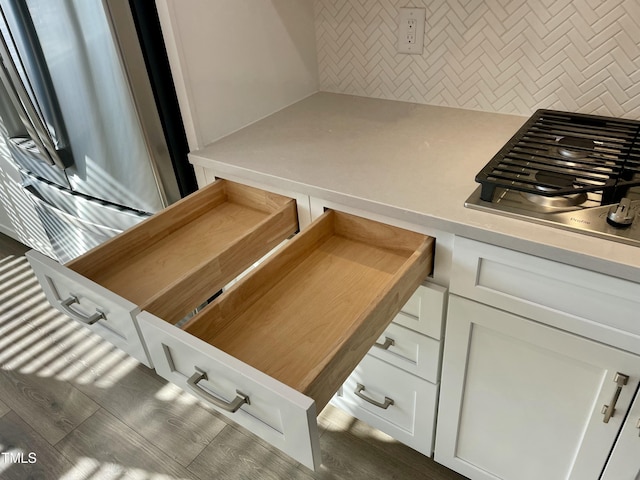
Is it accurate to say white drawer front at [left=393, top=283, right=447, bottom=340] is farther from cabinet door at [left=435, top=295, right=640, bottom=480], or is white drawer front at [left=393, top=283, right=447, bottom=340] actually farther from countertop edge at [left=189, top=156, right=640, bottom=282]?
countertop edge at [left=189, top=156, right=640, bottom=282]

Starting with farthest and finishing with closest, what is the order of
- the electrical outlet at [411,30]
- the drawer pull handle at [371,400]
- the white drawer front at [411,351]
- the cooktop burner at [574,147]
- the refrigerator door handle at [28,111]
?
the refrigerator door handle at [28,111]
the electrical outlet at [411,30]
the drawer pull handle at [371,400]
the white drawer front at [411,351]
the cooktop burner at [574,147]

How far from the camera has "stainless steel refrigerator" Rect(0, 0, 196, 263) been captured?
128 cm

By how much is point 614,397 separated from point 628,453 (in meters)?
0.15

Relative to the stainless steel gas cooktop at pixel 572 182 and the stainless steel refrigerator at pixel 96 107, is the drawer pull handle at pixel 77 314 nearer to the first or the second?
the stainless steel refrigerator at pixel 96 107

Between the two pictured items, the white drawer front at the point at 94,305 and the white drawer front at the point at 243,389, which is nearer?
the white drawer front at the point at 243,389

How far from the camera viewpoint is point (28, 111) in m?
1.68

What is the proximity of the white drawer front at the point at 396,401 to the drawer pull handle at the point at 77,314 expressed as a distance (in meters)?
0.73

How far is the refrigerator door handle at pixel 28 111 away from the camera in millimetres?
1605

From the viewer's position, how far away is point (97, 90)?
1418 mm

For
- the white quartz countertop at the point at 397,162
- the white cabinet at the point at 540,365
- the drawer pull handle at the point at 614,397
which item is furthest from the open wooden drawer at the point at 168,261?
the drawer pull handle at the point at 614,397

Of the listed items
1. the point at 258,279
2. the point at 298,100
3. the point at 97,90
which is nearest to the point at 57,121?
the point at 97,90

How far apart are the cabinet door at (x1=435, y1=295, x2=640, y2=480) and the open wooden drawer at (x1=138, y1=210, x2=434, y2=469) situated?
0.71ft

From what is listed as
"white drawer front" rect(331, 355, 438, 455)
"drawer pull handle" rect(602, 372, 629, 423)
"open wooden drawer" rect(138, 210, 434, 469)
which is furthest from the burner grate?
"white drawer front" rect(331, 355, 438, 455)

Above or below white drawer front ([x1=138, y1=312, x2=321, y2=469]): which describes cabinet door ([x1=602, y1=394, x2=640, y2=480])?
below
